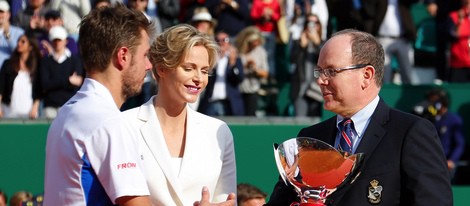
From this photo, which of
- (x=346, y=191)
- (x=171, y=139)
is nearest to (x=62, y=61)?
(x=171, y=139)

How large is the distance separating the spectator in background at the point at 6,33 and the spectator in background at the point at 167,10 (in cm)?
185

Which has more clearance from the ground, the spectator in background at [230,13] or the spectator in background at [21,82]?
the spectator in background at [230,13]

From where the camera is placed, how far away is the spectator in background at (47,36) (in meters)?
11.0

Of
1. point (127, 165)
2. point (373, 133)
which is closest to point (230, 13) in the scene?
point (373, 133)

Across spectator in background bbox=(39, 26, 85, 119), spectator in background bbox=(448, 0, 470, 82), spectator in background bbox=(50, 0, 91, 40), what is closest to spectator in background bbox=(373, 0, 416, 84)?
spectator in background bbox=(448, 0, 470, 82)

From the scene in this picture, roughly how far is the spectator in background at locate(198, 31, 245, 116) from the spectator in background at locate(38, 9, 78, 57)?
64.8 inches

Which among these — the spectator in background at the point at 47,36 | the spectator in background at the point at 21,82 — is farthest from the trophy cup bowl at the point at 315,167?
the spectator in background at the point at 47,36

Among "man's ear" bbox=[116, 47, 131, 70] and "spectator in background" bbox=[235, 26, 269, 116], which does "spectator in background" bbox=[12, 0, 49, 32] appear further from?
"man's ear" bbox=[116, 47, 131, 70]

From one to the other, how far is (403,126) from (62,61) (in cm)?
666

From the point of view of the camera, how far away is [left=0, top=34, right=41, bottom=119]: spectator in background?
35.2 feet

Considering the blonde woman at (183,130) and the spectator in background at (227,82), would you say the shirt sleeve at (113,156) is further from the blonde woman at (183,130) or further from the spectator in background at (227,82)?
the spectator in background at (227,82)

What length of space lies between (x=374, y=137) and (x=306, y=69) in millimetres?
7934

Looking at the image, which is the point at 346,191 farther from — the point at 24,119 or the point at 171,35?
the point at 24,119

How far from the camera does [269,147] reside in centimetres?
1052
